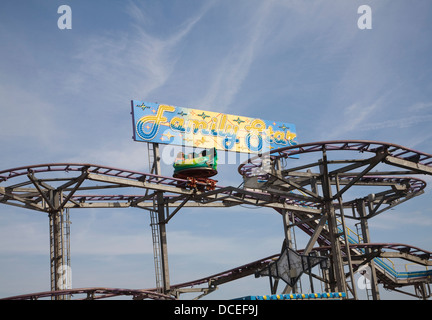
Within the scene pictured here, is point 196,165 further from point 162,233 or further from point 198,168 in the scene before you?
point 162,233

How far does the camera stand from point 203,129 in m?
31.9

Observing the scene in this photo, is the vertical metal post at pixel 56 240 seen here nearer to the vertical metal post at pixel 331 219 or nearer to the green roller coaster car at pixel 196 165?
the green roller coaster car at pixel 196 165

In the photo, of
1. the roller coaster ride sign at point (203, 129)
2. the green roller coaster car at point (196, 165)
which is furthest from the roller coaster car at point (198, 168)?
the roller coaster ride sign at point (203, 129)

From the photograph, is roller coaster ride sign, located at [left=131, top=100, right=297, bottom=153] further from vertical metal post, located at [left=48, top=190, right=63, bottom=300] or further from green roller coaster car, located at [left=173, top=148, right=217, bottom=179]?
vertical metal post, located at [left=48, top=190, right=63, bottom=300]

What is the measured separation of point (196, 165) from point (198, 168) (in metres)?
0.20

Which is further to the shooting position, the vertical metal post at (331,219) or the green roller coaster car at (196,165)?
the green roller coaster car at (196,165)

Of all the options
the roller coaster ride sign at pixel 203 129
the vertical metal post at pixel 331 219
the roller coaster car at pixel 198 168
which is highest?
the roller coaster ride sign at pixel 203 129

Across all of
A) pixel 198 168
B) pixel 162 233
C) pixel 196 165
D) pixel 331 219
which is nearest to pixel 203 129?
pixel 196 165

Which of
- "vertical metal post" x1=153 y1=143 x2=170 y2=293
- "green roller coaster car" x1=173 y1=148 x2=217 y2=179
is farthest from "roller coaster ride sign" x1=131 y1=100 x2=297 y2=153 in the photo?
"green roller coaster car" x1=173 y1=148 x2=217 y2=179

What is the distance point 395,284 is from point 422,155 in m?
12.7

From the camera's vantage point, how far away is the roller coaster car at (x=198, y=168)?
2828 centimetres

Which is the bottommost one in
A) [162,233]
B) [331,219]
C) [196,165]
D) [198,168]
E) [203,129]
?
[331,219]
